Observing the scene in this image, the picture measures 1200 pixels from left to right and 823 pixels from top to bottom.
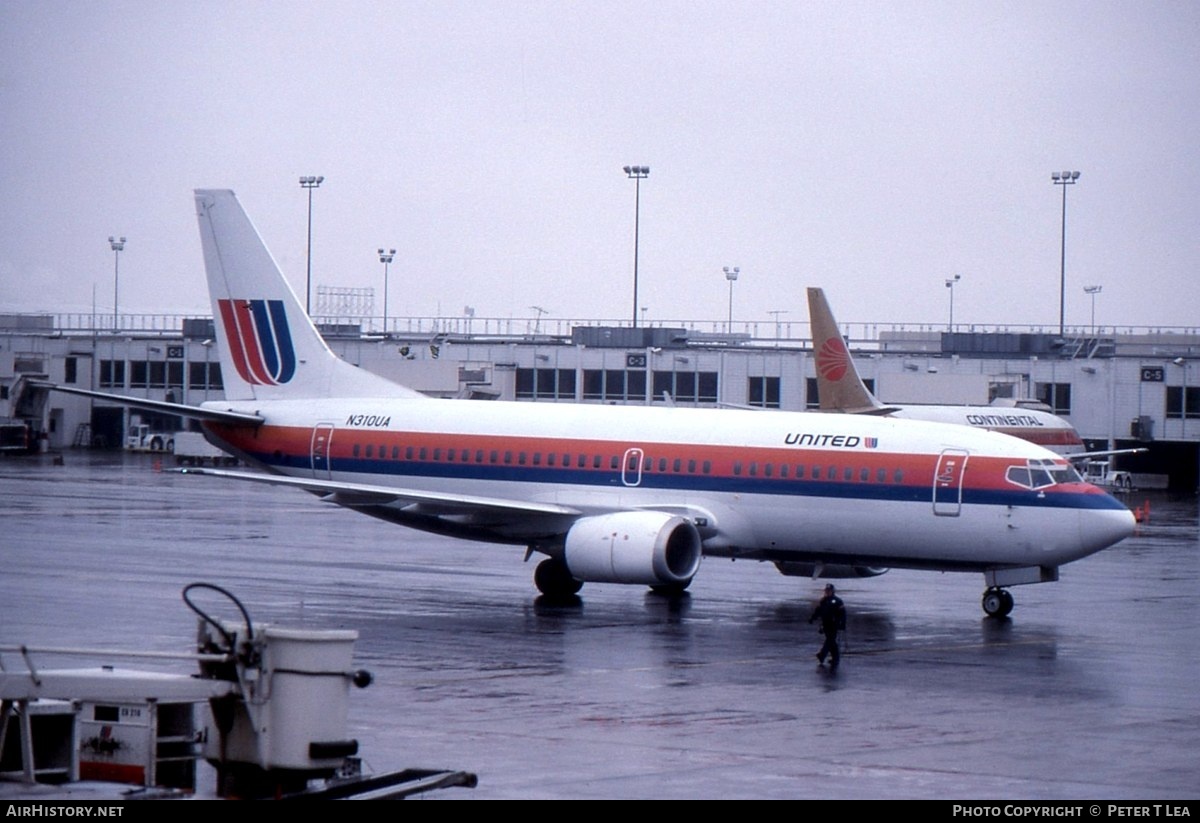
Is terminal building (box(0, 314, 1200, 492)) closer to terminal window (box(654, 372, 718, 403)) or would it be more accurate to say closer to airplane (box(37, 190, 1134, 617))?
terminal window (box(654, 372, 718, 403))

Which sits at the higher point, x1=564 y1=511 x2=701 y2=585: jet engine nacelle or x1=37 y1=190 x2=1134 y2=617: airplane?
x1=37 y1=190 x2=1134 y2=617: airplane

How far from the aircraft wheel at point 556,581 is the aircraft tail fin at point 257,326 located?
804cm

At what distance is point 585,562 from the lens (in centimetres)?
3622

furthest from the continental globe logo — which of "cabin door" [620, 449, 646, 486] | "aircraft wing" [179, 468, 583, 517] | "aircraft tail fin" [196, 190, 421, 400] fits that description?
"aircraft wing" [179, 468, 583, 517]

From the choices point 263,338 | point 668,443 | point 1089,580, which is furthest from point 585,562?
point 1089,580

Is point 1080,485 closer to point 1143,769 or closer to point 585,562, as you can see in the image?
point 585,562

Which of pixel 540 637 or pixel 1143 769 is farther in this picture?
pixel 540 637

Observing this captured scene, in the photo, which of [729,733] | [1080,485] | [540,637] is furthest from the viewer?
[1080,485]

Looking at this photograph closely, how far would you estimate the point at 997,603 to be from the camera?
1421 inches

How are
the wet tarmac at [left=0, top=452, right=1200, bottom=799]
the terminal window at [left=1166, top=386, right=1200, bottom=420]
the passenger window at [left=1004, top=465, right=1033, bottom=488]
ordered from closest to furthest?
the wet tarmac at [left=0, top=452, right=1200, bottom=799] < the passenger window at [left=1004, top=465, right=1033, bottom=488] < the terminal window at [left=1166, top=386, right=1200, bottom=420]

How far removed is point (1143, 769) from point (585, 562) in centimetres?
1746

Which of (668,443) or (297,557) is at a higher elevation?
(668,443)

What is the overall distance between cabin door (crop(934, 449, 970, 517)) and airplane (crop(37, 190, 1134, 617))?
39 mm

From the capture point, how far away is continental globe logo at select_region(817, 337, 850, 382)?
73.4m
